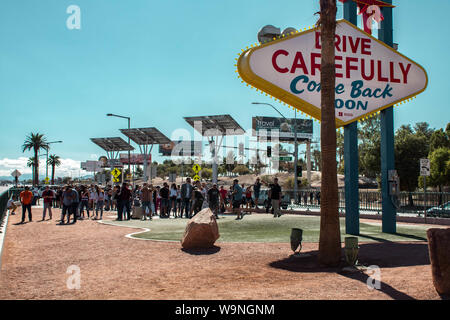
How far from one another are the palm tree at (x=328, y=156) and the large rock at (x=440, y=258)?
2474 millimetres

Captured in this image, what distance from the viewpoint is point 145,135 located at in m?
45.0

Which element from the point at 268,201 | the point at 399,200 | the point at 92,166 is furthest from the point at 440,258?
the point at 92,166

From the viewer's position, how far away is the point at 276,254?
909 cm

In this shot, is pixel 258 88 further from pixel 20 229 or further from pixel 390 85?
pixel 20 229

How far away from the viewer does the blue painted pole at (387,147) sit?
12.5 m

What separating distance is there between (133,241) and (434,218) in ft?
42.6

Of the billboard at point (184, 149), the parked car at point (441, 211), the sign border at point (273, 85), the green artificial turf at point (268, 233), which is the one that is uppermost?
the billboard at point (184, 149)

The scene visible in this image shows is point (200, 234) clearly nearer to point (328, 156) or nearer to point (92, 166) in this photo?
point (328, 156)

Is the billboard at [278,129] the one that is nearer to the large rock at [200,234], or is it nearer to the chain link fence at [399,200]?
the chain link fence at [399,200]

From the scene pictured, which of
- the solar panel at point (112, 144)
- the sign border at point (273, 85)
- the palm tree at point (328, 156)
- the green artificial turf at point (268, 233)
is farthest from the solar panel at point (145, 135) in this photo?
the palm tree at point (328, 156)

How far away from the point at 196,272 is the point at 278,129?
197 ft

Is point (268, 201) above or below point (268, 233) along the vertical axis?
above

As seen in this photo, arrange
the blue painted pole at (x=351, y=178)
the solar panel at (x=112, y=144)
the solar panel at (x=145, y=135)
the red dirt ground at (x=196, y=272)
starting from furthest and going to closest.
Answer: the solar panel at (x=112, y=144) → the solar panel at (x=145, y=135) → the blue painted pole at (x=351, y=178) → the red dirt ground at (x=196, y=272)
